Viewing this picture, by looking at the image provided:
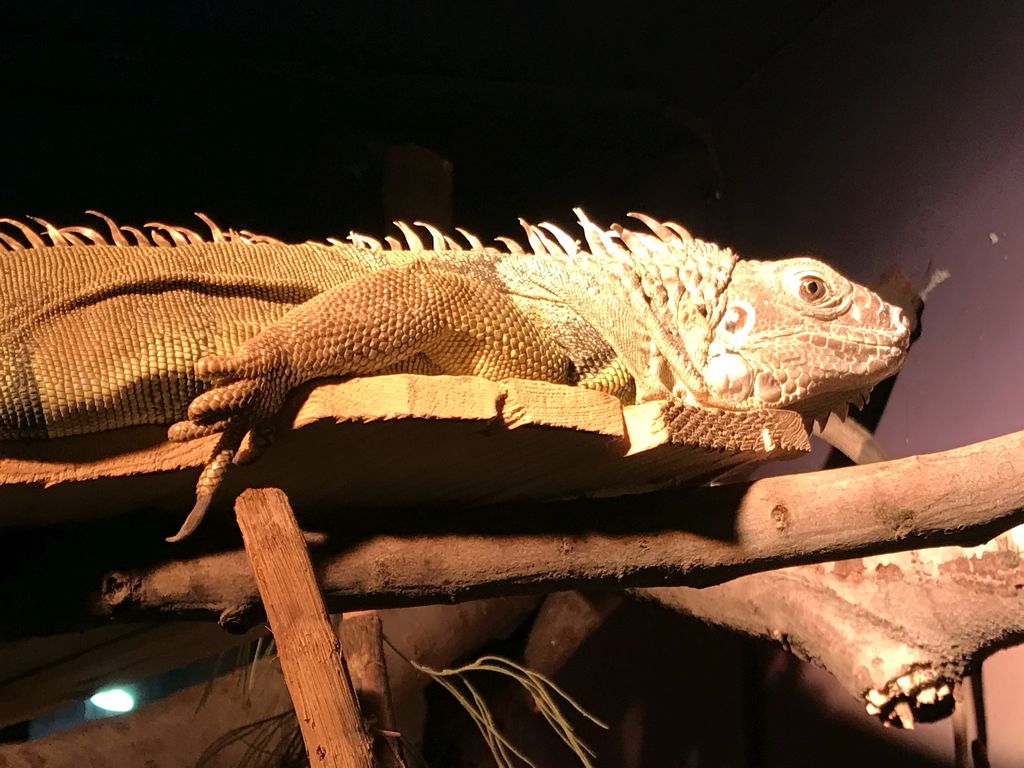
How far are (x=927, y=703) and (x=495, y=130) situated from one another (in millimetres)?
2367

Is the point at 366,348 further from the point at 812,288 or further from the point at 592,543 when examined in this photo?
the point at 812,288

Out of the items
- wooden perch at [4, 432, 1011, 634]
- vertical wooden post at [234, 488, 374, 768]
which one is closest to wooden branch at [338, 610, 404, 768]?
wooden perch at [4, 432, 1011, 634]

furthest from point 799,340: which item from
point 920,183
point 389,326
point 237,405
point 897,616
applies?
point 920,183

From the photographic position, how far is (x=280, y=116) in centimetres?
303

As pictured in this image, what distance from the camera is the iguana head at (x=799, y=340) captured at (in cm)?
189

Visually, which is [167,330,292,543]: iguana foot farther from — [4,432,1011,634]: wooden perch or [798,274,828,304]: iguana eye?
[798,274,828,304]: iguana eye

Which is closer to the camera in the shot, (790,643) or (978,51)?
(790,643)

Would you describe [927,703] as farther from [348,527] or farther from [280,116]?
[280,116]

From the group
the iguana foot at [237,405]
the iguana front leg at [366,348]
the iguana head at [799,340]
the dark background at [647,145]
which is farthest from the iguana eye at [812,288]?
the iguana foot at [237,405]

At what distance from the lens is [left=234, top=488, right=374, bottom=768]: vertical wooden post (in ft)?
3.71

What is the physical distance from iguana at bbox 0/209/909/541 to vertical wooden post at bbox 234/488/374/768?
96 millimetres

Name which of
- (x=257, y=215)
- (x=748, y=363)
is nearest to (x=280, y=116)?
(x=257, y=215)

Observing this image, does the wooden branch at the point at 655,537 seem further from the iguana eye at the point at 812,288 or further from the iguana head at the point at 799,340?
the iguana eye at the point at 812,288

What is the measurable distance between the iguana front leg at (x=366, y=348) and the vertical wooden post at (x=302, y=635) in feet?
0.31
